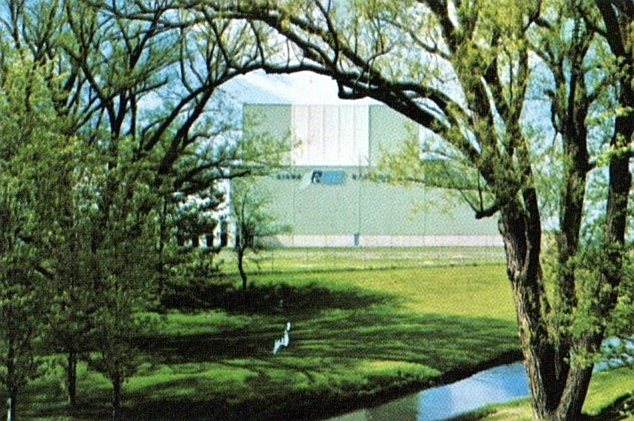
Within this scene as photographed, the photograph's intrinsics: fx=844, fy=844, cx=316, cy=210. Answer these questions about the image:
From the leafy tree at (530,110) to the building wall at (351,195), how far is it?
1361 millimetres

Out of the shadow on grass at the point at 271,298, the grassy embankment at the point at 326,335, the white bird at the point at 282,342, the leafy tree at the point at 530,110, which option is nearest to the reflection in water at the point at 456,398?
the grassy embankment at the point at 326,335

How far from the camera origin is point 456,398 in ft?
27.5

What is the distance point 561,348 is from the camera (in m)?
6.34

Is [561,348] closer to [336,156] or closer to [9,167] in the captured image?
[336,156]

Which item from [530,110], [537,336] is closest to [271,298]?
[537,336]

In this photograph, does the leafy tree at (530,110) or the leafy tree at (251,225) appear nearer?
the leafy tree at (530,110)

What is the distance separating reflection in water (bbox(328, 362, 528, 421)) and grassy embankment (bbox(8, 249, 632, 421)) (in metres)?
0.15

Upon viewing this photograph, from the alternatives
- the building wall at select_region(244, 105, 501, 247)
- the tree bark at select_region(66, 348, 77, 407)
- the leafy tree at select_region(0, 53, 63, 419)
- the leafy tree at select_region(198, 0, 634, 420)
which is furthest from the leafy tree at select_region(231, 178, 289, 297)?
the leafy tree at select_region(0, 53, 63, 419)

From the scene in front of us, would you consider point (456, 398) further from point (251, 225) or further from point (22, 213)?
point (22, 213)

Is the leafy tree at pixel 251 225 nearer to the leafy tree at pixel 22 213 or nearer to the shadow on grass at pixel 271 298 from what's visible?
the shadow on grass at pixel 271 298

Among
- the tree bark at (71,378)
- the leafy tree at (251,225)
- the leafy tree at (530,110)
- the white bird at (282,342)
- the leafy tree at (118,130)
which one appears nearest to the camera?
the leafy tree at (530,110)

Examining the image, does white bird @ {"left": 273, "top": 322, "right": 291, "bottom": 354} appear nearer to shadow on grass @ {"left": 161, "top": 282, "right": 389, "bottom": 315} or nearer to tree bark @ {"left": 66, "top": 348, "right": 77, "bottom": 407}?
shadow on grass @ {"left": 161, "top": 282, "right": 389, "bottom": 315}

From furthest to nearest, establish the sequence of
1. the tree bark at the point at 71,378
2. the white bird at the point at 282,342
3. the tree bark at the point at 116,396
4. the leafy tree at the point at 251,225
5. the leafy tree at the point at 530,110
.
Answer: the leafy tree at the point at 251,225
the white bird at the point at 282,342
the tree bark at the point at 116,396
the tree bark at the point at 71,378
the leafy tree at the point at 530,110

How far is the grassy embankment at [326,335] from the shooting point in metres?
8.00
